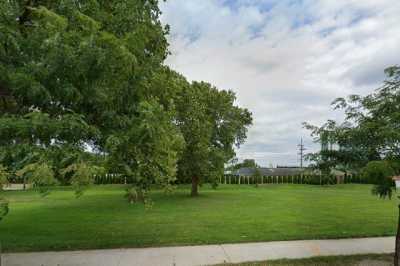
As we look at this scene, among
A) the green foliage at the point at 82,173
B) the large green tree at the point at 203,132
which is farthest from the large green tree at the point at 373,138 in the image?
the large green tree at the point at 203,132

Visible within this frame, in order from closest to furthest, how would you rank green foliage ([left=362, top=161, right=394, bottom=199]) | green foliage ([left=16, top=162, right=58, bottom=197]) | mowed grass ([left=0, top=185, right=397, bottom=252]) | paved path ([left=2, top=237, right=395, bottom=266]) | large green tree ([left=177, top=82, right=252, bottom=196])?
1. green foliage ([left=16, top=162, right=58, bottom=197])
2. green foliage ([left=362, top=161, right=394, bottom=199])
3. paved path ([left=2, top=237, right=395, bottom=266])
4. mowed grass ([left=0, top=185, right=397, bottom=252])
5. large green tree ([left=177, top=82, right=252, bottom=196])

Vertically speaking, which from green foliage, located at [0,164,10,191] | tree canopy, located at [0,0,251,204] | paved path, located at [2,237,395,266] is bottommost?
paved path, located at [2,237,395,266]

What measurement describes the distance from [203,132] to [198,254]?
12967mm

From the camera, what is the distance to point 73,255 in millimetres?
7176

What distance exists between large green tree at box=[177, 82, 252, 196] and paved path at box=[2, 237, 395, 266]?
11.9 m

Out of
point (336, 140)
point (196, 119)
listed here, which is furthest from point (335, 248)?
point (196, 119)

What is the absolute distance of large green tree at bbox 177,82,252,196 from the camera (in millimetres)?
19672

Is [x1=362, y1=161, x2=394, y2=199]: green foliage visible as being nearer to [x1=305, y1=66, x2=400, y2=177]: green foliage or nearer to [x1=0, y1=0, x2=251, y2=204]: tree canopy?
[x1=305, y1=66, x2=400, y2=177]: green foliage

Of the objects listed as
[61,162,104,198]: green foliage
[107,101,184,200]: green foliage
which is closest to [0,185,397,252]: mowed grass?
[107,101,184,200]: green foliage

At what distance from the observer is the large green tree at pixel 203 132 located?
64.5 ft

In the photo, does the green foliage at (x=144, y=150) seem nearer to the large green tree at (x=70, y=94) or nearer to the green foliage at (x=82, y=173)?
the large green tree at (x=70, y=94)

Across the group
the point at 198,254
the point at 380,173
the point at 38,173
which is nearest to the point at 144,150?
the point at 38,173

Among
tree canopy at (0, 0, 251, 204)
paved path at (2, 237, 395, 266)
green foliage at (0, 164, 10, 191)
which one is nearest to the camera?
green foliage at (0, 164, 10, 191)

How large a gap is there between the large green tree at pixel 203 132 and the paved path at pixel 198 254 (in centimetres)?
1194
